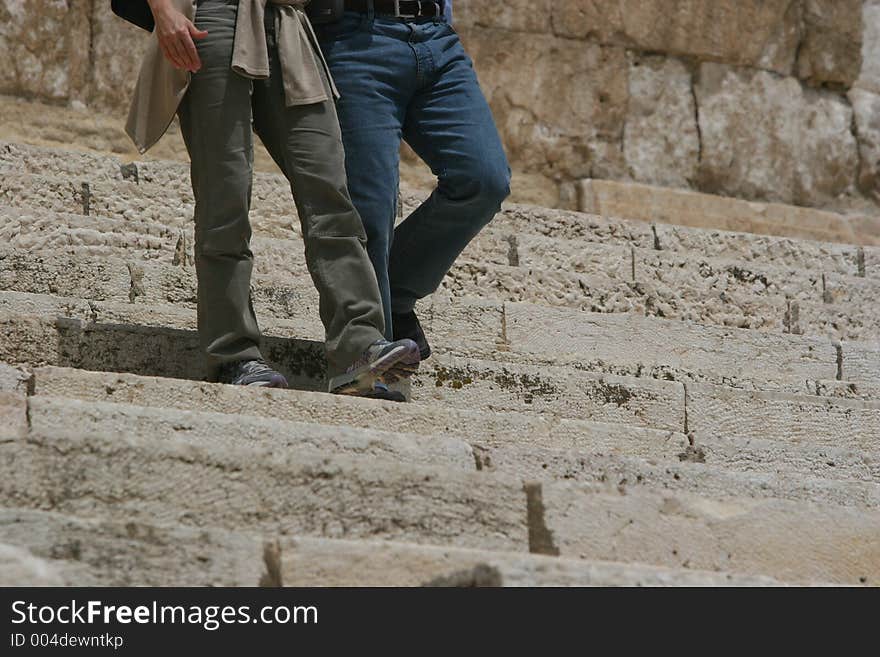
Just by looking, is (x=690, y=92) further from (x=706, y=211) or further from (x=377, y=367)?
(x=377, y=367)

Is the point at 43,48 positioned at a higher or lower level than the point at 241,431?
higher

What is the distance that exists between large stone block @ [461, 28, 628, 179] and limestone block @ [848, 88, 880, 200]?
1454 mm

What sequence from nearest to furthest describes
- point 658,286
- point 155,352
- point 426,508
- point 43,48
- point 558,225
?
point 426,508 → point 155,352 → point 658,286 → point 558,225 → point 43,48

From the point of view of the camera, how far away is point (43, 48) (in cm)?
803

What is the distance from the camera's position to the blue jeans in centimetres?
459

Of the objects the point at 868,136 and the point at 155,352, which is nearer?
the point at 155,352

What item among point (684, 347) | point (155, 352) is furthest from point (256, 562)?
point (684, 347)

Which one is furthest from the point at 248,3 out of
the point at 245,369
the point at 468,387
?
the point at 468,387

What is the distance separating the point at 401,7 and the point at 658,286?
2.03 m

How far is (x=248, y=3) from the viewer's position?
4301 mm

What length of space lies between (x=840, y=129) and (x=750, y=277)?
128 inches

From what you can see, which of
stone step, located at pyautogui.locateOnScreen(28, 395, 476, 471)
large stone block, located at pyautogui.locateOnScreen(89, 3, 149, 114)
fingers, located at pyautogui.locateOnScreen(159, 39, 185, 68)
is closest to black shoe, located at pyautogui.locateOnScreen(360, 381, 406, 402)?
stone step, located at pyautogui.locateOnScreen(28, 395, 476, 471)

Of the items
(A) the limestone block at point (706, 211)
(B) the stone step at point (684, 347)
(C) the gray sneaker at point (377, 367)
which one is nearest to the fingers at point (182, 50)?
(C) the gray sneaker at point (377, 367)

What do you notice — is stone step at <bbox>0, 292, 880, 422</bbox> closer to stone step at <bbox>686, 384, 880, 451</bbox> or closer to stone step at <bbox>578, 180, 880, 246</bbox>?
stone step at <bbox>686, 384, 880, 451</bbox>
